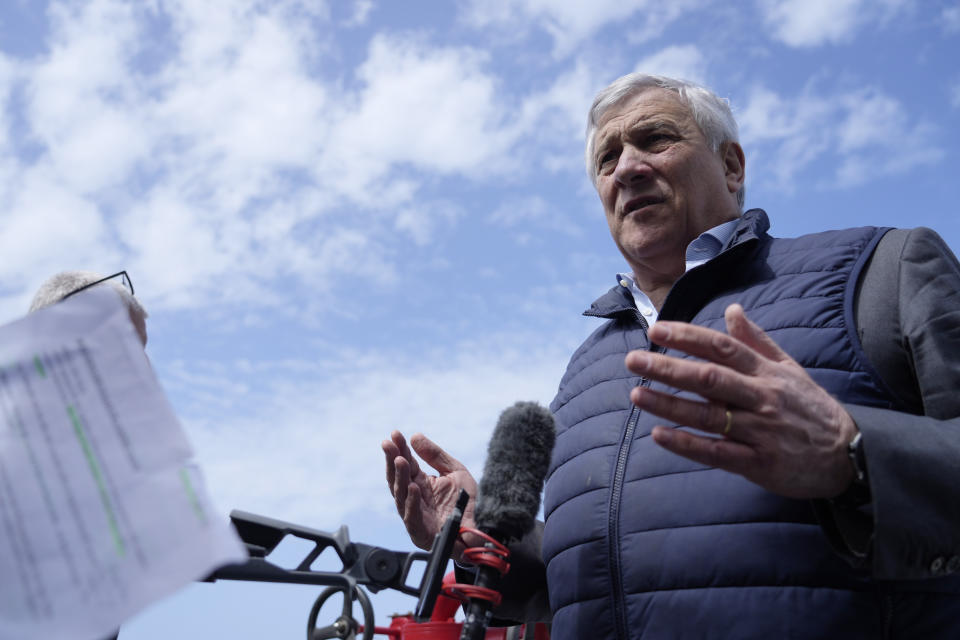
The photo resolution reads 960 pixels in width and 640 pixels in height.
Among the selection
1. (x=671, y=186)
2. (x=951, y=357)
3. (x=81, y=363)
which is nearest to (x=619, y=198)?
(x=671, y=186)

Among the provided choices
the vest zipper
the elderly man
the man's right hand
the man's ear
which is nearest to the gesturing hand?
the elderly man

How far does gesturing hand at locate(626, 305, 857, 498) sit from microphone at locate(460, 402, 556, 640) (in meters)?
0.54

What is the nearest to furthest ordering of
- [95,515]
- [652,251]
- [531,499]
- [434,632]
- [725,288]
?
[95,515], [531,499], [434,632], [725,288], [652,251]

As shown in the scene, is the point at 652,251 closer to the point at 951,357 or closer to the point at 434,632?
the point at 951,357

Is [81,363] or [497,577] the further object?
[497,577]

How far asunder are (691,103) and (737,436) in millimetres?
2280

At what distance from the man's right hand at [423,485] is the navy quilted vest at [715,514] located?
0.34 metres

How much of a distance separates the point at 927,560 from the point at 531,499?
91 cm

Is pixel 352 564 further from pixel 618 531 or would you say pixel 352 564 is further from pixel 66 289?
pixel 66 289

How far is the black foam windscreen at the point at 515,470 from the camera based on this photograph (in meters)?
1.98

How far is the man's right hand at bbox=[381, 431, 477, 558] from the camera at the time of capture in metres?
2.67

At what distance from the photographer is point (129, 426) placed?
1.08m

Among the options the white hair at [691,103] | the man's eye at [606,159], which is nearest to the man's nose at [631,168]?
the man's eye at [606,159]

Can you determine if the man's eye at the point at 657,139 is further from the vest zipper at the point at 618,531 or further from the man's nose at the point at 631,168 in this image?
the vest zipper at the point at 618,531
